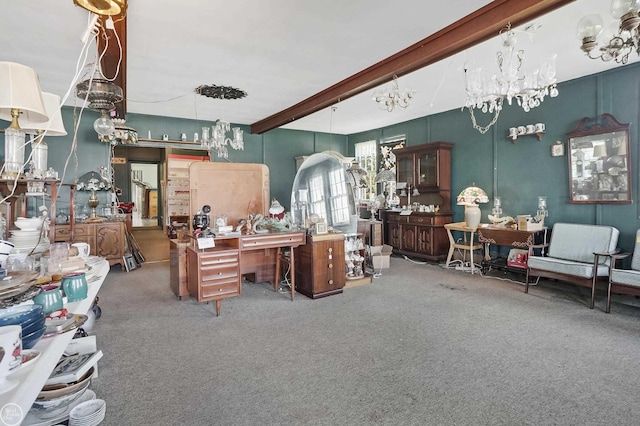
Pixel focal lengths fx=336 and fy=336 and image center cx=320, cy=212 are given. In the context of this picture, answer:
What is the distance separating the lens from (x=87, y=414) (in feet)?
5.48

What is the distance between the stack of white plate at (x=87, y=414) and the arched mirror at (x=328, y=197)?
3.09 metres

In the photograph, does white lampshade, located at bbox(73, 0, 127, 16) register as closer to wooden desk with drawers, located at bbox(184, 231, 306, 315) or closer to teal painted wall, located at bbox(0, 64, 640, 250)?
teal painted wall, located at bbox(0, 64, 640, 250)

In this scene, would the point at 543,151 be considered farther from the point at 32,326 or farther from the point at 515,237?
the point at 32,326

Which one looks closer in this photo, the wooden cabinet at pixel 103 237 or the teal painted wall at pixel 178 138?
the wooden cabinet at pixel 103 237

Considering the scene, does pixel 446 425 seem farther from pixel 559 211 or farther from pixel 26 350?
pixel 559 211

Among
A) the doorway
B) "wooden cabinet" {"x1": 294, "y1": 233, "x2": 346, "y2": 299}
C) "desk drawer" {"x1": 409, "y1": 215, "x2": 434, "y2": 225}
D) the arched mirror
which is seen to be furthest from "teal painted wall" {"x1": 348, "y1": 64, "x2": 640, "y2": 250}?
the doorway

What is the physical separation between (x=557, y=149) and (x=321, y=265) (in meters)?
3.81

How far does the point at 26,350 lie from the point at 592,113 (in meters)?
5.99

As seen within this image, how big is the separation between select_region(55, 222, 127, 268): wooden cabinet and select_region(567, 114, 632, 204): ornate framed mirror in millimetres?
6931

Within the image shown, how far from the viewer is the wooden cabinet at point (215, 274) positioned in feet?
11.0

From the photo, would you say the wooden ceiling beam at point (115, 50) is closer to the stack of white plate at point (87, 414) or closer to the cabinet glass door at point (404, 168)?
the stack of white plate at point (87, 414)

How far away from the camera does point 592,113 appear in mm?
4508

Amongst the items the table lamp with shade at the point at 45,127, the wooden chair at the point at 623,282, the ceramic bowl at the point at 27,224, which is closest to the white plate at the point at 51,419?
the ceramic bowl at the point at 27,224

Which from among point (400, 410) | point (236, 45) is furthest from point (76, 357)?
point (236, 45)
